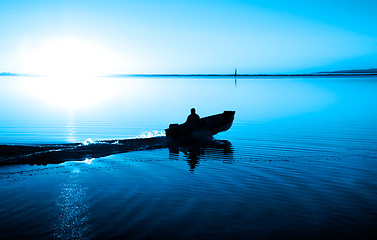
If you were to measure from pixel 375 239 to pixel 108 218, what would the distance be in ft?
22.5

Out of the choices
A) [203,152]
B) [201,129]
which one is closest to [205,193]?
[203,152]

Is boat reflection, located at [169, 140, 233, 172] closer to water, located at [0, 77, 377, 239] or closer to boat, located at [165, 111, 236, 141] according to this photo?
water, located at [0, 77, 377, 239]

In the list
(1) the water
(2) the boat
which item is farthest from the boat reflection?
(2) the boat

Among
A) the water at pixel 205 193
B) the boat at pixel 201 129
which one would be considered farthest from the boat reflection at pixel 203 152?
the boat at pixel 201 129

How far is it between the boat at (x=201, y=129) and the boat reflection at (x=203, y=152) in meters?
1.30

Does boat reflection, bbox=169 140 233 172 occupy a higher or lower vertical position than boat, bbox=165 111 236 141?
lower

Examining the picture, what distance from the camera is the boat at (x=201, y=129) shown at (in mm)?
22625

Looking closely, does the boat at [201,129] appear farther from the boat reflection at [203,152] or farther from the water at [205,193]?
the water at [205,193]

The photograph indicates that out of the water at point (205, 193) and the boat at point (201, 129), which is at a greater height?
the boat at point (201, 129)

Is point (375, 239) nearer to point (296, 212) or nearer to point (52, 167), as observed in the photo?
point (296, 212)

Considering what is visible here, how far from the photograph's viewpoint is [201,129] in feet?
80.3

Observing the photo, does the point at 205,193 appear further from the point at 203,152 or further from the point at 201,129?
the point at 201,129

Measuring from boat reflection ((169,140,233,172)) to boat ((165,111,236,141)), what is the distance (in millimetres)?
1295

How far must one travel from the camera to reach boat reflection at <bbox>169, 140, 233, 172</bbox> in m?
17.3
